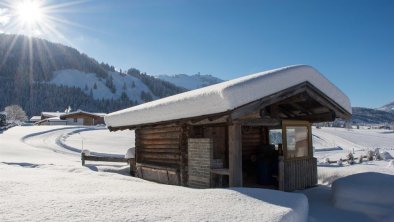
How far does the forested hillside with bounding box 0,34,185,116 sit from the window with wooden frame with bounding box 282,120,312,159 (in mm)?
133036

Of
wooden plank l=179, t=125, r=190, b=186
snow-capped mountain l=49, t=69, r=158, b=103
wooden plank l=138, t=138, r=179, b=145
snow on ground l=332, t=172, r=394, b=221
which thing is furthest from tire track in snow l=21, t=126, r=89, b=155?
snow-capped mountain l=49, t=69, r=158, b=103

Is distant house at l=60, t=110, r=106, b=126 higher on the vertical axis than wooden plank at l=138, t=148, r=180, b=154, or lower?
higher

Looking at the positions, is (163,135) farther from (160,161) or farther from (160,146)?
(160,161)

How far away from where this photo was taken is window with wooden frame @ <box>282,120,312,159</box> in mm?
10961

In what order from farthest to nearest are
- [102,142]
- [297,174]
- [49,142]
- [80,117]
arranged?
[80,117] < [102,142] < [49,142] < [297,174]

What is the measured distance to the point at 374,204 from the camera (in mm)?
8242

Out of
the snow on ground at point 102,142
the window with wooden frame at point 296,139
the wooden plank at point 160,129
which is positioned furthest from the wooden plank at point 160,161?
the snow on ground at point 102,142

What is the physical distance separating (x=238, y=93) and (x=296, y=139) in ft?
13.9

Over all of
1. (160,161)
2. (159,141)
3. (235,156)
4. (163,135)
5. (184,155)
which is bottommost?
(160,161)

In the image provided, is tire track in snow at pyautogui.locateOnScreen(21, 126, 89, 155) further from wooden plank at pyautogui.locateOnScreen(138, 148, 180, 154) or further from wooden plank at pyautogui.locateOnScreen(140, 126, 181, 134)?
wooden plank at pyautogui.locateOnScreen(140, 126, 181, 134)

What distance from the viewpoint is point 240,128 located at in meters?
9.19

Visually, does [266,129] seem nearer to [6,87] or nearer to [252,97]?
[252,97]

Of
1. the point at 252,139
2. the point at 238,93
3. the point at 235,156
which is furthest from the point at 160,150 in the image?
the point at 238,93

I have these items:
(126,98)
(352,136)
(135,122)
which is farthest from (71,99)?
(135,122)
